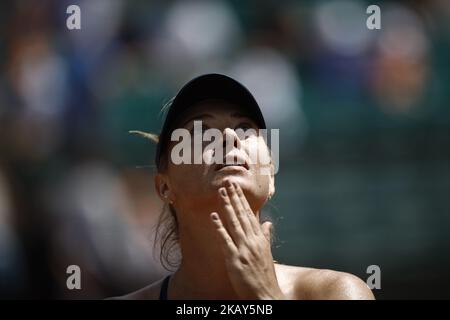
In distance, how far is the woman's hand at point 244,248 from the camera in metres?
2.49

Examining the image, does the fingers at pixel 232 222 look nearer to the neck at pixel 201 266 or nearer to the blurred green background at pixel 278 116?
the neck at pixel 201 266

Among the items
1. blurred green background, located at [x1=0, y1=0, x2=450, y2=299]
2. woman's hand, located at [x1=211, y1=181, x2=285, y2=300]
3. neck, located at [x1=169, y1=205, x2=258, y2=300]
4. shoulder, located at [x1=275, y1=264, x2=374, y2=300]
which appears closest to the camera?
woman's hand, located at [x1=211, y1=181, x2=285, y2=300]

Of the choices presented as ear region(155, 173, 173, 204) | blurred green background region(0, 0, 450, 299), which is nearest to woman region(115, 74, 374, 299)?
ear region(155, 173, 173, 204)

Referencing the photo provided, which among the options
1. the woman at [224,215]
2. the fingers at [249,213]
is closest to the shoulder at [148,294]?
the woman at [224,215]

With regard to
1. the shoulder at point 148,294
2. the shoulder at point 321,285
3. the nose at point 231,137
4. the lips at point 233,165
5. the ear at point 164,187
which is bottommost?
the shoulder at point 148,294

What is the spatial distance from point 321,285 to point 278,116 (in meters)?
2.98

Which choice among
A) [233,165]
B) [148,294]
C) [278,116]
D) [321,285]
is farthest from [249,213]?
[278,116]

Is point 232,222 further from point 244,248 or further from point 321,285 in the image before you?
point 321,285

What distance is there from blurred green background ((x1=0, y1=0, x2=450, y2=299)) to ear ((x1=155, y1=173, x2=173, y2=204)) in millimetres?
2217

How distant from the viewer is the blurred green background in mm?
5492

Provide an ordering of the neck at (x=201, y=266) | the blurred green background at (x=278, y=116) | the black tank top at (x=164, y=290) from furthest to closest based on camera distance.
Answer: the blurred green background at (x=278, y=116), the black tank top at (x=164, y=290), the neck at (x=201, y=266)

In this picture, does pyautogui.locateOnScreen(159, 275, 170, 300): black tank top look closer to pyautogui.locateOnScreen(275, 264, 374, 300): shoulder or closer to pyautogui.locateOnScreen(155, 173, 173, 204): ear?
pyautogui.locateOnScreen(155, 173, 173, 204): ear
